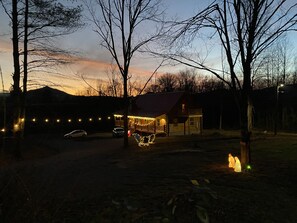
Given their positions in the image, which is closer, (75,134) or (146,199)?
(146,199)

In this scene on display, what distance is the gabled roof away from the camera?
4701cm

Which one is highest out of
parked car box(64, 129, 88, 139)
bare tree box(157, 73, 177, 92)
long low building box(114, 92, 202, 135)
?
bare tree box(157, 73, 177, 92)

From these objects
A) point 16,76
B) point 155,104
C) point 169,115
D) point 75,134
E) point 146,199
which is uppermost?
point 16,76

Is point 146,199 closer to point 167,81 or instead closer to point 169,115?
point 169,115

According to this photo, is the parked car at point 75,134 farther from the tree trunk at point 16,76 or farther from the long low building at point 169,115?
the tree trunk at point 16,76

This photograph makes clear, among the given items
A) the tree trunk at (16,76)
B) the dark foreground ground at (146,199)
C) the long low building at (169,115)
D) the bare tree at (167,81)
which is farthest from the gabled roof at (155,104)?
the bare tree at (167,81)

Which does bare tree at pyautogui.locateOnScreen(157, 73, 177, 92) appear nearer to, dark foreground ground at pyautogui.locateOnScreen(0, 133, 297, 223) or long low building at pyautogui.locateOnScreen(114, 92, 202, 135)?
long low building at pyautogui.locateOnScreen(114, 92, 202, 135)

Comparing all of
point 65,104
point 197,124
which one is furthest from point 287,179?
point 65,104

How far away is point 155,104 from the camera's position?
50750 millimetres

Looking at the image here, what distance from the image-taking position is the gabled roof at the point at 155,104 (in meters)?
47.0

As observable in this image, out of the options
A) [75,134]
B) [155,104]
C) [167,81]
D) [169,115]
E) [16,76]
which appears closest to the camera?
[16,76]

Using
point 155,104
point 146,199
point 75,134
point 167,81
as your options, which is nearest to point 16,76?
point 146,199

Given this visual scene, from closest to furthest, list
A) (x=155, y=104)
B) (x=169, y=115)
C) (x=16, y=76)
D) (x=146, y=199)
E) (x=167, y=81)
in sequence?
(x=146, y=199) → (x=16, y=76) → (x=169, y=115) → (x=155, y=104) → (x=167, y=81)

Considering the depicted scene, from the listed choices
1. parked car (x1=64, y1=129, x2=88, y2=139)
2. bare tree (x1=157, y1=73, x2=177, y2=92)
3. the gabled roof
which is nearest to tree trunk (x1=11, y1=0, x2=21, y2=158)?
the gabled roof
